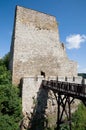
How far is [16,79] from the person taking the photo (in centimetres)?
1473

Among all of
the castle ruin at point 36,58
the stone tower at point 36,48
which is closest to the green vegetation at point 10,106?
the castle ruin at point 36,58

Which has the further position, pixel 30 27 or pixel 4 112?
pixel 30 27

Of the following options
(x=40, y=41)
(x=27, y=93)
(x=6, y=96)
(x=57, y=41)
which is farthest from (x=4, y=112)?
(x=57, y=41)

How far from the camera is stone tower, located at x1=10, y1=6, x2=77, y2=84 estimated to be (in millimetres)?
15266

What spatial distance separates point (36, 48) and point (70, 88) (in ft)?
19.4

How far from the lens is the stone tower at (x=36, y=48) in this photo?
50.1 feet

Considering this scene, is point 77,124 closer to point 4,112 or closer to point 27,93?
point 27,93

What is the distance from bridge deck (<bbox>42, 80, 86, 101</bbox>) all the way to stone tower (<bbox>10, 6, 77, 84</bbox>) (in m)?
2.46

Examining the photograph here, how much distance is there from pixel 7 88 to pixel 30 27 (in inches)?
225

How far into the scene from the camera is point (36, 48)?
53.5 ft

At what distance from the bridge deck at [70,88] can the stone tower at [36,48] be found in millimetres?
2461

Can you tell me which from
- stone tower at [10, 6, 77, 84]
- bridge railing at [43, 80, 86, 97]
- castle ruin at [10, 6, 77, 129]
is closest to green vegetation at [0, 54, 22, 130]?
castle ruin at [10, 6, 77, 129]

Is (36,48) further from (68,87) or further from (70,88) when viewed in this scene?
(70,88)

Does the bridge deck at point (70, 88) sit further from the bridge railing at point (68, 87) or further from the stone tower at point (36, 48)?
the stone tower at point (36, 48)
